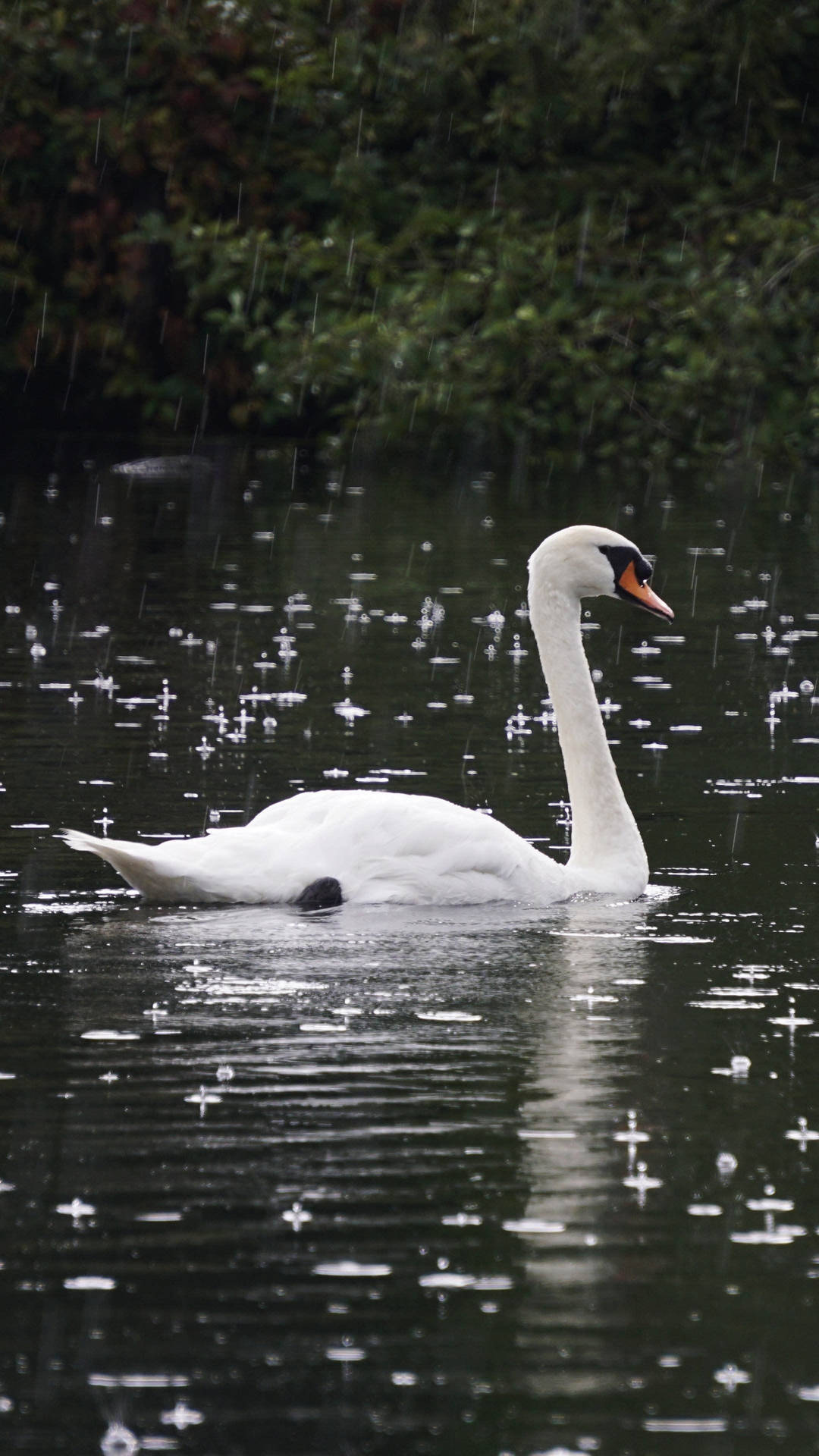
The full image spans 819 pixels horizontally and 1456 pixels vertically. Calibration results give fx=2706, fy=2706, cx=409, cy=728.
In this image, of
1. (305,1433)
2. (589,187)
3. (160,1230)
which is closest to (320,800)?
(160,1230)

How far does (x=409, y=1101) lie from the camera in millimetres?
6258

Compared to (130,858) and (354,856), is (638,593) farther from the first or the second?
(130,858)

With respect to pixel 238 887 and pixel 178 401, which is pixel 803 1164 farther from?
pixel 178 401

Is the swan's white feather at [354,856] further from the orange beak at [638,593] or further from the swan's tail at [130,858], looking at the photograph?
the orange beak at [638,593]

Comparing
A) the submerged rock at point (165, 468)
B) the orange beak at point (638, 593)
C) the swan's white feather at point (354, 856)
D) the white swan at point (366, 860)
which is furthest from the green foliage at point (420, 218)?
the swan's white feather at point (354, 856)

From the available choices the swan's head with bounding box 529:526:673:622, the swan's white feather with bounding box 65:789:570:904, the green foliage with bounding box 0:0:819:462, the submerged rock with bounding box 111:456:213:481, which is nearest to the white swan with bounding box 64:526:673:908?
the swan's white feather with bounding box 65:789:570:904

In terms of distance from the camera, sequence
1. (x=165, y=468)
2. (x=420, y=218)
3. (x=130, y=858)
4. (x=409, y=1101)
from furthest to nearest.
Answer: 1. (x=165, y=468)
2. (x=420, y=218)
3. (x=130, y=858)
4. (x=409, y=1101)

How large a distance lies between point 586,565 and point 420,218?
21.3 metres

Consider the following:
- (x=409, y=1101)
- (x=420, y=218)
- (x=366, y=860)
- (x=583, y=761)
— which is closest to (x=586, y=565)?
(x=583, y=761)

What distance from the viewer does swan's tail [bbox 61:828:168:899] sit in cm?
817

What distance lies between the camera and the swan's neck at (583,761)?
9.12 meters

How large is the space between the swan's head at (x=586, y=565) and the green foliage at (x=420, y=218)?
15.4m

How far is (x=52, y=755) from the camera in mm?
11609

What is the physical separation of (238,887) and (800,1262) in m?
3.52
